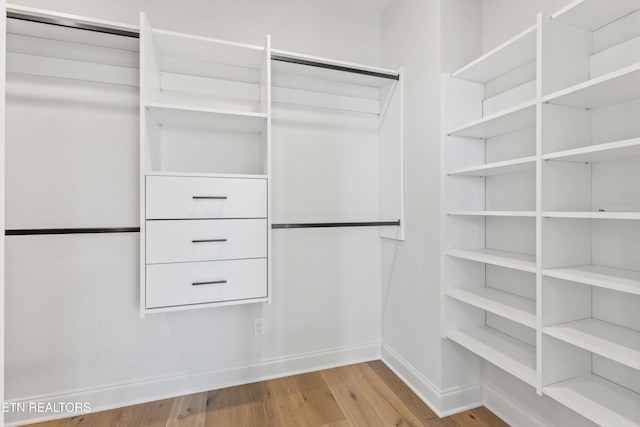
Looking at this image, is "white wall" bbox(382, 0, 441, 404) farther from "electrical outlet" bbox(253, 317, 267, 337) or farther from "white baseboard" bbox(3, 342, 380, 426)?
"electrical outlet" bbox(253, 317, 267, 337)

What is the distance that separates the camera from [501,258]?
4.47ft

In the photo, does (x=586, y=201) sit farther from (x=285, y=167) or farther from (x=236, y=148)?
(x=236, y=148)

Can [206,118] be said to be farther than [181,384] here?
No

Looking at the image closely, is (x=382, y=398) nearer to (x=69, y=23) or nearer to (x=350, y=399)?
(x=350, y=399)

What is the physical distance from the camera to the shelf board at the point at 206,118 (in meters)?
1.49

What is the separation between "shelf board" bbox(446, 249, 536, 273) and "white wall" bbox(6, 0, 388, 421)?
71cm

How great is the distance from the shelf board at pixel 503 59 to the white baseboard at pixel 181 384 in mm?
1774

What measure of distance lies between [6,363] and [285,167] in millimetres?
1771

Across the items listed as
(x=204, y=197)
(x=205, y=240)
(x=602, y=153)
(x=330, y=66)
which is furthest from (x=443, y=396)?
(x=330, y=66)

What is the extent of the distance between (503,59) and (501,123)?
0.29 m

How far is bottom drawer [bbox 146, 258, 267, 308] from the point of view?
1.44m

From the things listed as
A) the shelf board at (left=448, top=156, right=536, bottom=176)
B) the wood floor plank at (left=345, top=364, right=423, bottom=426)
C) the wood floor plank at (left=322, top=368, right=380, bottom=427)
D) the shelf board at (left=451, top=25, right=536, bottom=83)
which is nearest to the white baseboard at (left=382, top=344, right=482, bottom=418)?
the wood floor plank at (left=345, top=364, right=423, bottom=426)

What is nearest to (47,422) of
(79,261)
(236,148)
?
(79,261)

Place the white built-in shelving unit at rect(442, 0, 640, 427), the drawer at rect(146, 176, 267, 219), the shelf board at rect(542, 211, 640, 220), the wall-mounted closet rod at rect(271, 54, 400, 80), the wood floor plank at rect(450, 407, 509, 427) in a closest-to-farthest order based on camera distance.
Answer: the shelf board at rect(542, 211, 640, 220) → the white built-in shelving unit at rect(442, 0, 640, 427) → the drawer at rect(146, 176, 267, 219) → the wood floor plank at rect(450, 407, 509, 427) → the wall-mounted closet rod at rect(271, 54, 400, 80)
